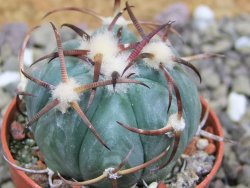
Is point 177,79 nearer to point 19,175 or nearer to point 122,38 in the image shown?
point 122,38

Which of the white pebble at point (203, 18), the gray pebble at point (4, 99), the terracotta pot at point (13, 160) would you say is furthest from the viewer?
the white pebble at point (203, 18)

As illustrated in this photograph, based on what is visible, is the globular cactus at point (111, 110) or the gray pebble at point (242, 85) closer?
the globular cactus at point (111, 110)

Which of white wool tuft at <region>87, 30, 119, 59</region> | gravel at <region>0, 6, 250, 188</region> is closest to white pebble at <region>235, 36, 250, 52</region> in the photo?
gravel at <region>0, 6, 250, 188</region>

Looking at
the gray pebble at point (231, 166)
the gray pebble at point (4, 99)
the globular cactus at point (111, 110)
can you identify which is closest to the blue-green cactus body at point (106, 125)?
the globular cactus at point (111, 110)

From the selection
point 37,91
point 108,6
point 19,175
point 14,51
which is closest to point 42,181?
point 19,175

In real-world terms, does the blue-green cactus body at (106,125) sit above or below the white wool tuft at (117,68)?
below

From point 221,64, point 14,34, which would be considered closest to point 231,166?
point 221,64

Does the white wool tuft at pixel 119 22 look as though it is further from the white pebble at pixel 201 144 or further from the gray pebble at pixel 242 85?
the gray pebble at pixel 242 85
